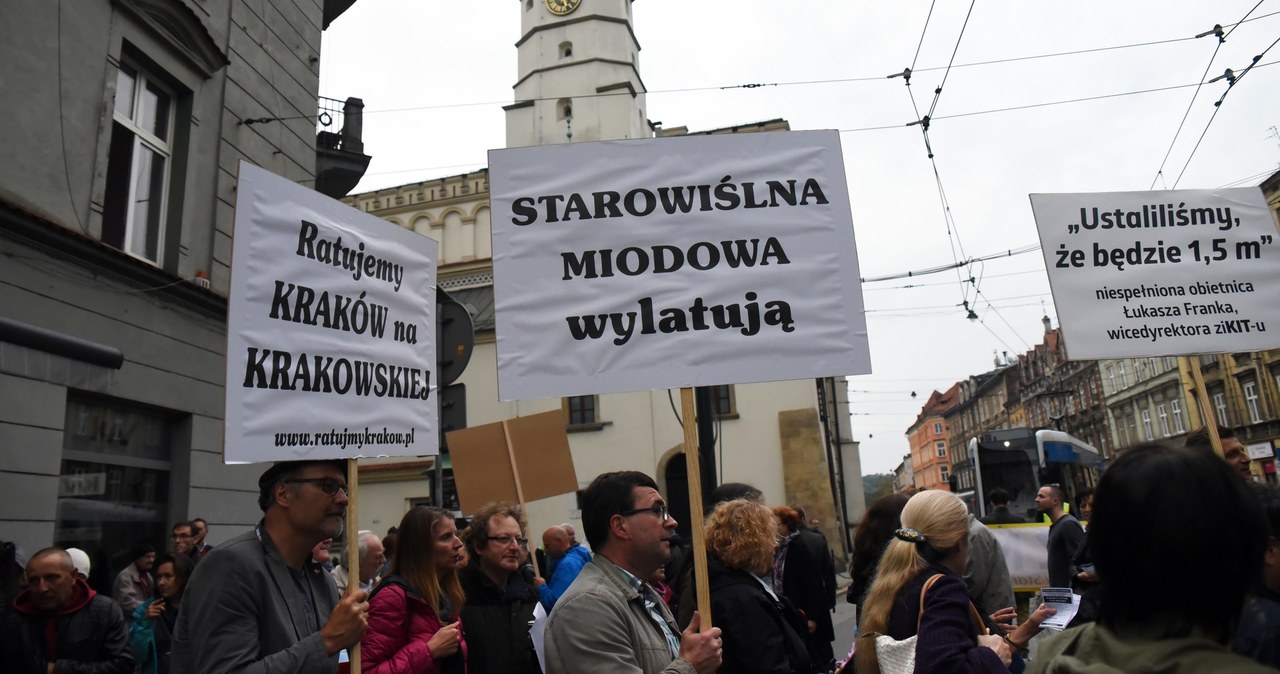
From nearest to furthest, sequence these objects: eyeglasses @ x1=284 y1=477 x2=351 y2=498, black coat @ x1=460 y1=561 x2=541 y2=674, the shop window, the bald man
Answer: eyeglasses @ x1=284 y1=477 x2=351 y2=498, black coat @ x1=460 y1=561 x2=541 y2=674, the bald man, the shop window

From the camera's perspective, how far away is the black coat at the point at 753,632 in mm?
Result: 3139

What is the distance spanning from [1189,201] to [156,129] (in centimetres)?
1010

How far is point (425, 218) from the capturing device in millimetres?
33312

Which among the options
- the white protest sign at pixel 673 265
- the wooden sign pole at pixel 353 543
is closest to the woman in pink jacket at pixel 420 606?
the wooden sign pole at pixel 353 543

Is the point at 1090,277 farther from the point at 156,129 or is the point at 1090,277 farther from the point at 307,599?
the point at 156,129

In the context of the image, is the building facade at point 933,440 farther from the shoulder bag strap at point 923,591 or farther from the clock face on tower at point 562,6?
the shoulder bag strap at point 923,591

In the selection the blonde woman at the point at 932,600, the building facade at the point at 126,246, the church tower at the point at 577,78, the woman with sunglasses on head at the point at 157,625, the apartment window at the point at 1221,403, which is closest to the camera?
the blonde woman at the point at 932,600

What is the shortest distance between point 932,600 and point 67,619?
451 centimetres

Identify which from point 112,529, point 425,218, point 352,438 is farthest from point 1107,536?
point 425,218

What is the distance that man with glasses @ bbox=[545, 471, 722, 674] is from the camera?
8.53ft

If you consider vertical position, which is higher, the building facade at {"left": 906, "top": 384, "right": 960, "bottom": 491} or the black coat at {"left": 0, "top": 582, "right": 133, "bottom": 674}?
the building facade at {"left": 906, "top": 384, "right": 960, "bottom": 491}

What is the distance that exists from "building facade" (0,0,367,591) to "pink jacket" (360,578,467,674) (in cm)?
360

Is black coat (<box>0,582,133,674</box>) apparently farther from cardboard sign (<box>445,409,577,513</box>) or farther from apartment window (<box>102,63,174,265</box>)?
apartment window (<box>102,63,174,265</box>)

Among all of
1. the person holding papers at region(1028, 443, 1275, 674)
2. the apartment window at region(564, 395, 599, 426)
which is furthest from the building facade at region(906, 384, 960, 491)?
the person holding papers at region(1028, 443, 1275, 674)
